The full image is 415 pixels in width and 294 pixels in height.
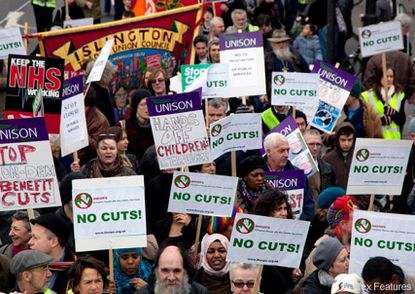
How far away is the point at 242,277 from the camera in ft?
33.3

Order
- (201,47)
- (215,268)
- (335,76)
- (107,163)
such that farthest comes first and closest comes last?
1. (201,47)
2. (335,76)
3. (107,163)
4. (215,268)

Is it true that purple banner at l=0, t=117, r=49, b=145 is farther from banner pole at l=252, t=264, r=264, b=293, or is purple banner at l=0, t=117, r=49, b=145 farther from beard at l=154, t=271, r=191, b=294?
banner pole at l=252, t=264, r=264, b=293

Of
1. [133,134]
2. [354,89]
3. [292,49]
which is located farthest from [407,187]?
[292,49]

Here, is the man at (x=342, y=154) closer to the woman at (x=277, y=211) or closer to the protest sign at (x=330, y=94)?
the protest sign at (x=330, y=94)

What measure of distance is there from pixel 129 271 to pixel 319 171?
330 centimetres

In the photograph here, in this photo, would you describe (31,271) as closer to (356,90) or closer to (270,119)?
(270,119)

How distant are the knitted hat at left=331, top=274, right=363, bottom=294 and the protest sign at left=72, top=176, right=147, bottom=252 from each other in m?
2.21

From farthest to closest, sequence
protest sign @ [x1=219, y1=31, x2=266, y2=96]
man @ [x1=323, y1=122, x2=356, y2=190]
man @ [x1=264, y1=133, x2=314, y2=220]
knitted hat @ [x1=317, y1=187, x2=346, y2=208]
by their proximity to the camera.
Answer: protest sign @ [x1=219, y1=31, x2=266, y2=96]
man @ [x1=323, y1=122, x2=356, y2=190]
man @ [x1=264, y1=133, x2=314, y2=220]
knitted hat @ [x1=317, y1=187, x2=346, y2=208]

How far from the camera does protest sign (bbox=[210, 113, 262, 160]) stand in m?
13.2

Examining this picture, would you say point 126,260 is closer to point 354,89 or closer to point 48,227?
point 48,227

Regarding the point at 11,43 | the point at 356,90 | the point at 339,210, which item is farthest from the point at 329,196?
the point at 11,43

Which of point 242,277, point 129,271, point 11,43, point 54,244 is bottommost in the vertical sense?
point 129,271

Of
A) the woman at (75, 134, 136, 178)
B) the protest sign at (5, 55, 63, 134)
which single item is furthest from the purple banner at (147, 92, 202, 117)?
the protest sign at (5, 55, 63, 134)

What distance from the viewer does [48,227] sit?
1061 cm
